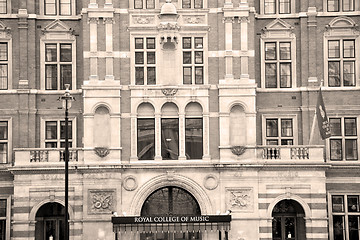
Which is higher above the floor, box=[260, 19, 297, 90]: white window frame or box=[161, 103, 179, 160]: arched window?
box=[260, 19, 297, 90]: white window frame

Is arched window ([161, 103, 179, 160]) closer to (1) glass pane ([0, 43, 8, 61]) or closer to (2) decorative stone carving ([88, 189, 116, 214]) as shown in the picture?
(2) decorative stone carving ([88, 189, 116, 214])

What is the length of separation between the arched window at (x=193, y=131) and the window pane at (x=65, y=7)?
865cm

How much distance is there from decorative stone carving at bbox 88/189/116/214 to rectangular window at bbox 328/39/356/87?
13.5 meters

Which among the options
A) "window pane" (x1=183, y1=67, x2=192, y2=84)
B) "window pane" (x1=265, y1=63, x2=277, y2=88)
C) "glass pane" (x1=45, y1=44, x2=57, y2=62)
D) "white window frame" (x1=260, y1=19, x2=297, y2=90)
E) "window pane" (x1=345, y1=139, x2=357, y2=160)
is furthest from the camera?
"window pane" (x1=265, y1=63, x2=277, y2=88)

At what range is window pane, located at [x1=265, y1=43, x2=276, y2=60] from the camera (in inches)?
1518

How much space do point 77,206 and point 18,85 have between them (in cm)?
754

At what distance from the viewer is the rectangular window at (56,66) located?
38312 millimetres

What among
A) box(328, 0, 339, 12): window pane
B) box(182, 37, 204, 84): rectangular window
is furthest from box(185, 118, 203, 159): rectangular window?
box(328, 0, 339, 12): window pane

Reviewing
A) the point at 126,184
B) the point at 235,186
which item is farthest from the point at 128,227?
the point at 235,186

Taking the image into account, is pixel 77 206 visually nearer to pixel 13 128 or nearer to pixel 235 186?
pixel 13 128

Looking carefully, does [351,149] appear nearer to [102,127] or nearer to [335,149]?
[335,149]

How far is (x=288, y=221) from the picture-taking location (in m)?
37.9

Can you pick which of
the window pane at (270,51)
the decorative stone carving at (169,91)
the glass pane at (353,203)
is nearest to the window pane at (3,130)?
the decorative stone carving at (169,91)

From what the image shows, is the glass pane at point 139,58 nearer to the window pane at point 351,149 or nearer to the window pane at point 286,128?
the window pane at point 286,128
